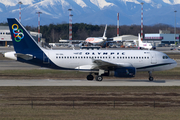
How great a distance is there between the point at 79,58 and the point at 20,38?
7.49 meters

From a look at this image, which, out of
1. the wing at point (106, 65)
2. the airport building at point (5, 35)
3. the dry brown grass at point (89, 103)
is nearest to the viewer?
the dry brown grass at point (89, 103)

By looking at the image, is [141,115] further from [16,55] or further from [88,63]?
[16,55]

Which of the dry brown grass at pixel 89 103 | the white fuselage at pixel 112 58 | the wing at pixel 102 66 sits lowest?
the dry brown grass at pixel 89 103

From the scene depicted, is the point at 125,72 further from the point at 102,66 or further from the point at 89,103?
the point at 89,103

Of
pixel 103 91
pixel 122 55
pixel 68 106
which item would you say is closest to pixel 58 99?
pixel 68 106

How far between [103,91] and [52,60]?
10477 mm

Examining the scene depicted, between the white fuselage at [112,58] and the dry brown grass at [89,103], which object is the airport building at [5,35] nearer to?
the white fuselage at [112,58]

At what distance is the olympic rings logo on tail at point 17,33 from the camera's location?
37.4 m

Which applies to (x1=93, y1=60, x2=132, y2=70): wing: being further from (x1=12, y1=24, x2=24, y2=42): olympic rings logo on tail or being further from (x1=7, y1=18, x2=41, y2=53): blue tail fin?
(x1=12, y1=24, x2=24, y2=42): olympic rings logo on tail

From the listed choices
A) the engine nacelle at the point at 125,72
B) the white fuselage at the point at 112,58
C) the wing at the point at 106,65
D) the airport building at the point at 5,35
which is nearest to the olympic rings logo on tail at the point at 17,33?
the white fuselage at the point at 112,58

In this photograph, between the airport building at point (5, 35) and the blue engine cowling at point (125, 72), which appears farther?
the airport building at point (5, 35)

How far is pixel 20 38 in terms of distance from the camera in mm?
37625

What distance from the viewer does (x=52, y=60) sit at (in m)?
37.8

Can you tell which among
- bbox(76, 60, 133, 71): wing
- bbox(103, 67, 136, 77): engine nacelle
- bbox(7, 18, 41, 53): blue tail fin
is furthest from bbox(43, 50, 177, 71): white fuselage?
bbox(7, 18, 41, 53): blue tail fin
